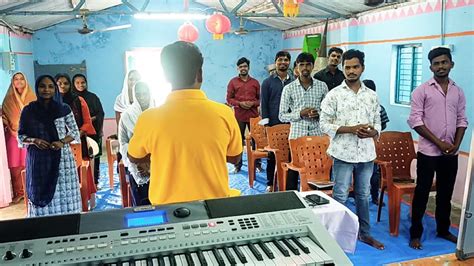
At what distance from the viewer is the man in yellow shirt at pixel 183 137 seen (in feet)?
5.25

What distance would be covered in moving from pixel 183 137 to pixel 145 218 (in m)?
0.42

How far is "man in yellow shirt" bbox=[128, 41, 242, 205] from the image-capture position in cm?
160

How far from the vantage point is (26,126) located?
10.5 ft

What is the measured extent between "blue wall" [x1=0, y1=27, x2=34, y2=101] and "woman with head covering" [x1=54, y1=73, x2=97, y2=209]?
2112mm

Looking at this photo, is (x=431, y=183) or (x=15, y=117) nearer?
(x=431, y=183)

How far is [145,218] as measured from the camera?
1.24m

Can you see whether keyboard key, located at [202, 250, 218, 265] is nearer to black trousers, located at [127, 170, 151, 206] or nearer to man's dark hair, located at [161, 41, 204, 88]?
man's dark hair, located at [161, 41, 204, 88]

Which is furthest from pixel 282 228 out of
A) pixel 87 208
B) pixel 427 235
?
pixel 87 208

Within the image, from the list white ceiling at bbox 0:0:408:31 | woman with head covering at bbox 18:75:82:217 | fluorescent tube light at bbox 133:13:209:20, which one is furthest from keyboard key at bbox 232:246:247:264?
fluorescent tube light at bbox 133:13:209:20

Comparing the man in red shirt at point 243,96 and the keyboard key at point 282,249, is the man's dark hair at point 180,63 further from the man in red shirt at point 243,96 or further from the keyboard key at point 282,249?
the man in red shirt at point 243,96

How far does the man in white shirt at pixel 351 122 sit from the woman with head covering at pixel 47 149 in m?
1.93

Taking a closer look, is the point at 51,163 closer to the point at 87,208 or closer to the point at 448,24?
the point at 87,208

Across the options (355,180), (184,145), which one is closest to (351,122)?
(355,180)

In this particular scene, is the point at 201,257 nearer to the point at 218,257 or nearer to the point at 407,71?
the point at 218,257
